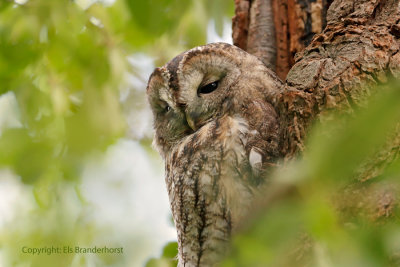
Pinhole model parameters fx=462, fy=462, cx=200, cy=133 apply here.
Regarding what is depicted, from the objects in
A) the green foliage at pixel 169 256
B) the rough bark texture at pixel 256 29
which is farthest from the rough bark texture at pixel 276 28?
the green foliage at pixel 169 256

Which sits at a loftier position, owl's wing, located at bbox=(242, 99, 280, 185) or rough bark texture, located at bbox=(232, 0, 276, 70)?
rough bark texture, located at bbox=(232, 0, 276, 70)

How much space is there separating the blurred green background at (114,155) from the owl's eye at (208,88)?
0.69 feet

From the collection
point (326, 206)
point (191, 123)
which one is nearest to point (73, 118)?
point (326, 206)

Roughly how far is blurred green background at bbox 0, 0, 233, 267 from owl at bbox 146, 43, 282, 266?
0.16 metres

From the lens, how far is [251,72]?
2072 millimetres

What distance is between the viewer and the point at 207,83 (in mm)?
2160

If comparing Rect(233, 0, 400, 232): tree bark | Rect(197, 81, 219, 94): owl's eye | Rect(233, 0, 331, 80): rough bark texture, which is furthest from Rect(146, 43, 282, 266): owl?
Rect(233, 0, 331, 80): rough bark texture

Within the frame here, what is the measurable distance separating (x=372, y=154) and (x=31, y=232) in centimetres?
135

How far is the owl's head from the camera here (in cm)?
201

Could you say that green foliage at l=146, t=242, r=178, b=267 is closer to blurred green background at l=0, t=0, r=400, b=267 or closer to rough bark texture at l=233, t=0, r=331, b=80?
blurred green background at l=0, t=0, r=400, b=267

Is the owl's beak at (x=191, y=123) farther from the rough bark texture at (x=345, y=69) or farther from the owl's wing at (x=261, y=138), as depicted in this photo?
the rough bark texture at (x=345, y=69)

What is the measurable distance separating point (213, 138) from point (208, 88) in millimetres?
334

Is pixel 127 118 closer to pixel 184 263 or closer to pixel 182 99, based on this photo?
pixel 182 99

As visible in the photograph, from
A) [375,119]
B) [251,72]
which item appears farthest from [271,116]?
[375,119]
